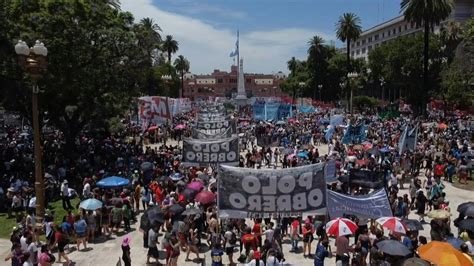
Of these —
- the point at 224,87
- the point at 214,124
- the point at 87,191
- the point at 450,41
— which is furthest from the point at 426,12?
the point at 224,87

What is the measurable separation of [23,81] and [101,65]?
207 inches

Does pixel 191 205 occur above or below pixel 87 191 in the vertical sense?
below

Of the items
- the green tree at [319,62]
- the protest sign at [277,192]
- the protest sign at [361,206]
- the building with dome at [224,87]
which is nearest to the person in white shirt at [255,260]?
the protest sign at [277,192]

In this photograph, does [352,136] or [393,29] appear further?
[393,29]

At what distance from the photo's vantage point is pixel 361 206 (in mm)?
14477

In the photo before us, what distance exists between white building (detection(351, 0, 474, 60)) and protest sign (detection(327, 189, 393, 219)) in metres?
75.6

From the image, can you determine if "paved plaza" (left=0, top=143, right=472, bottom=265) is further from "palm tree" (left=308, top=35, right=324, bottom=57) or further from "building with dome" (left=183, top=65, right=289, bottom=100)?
"building with dome" (left=183, top=65, right=289, bottom=100)

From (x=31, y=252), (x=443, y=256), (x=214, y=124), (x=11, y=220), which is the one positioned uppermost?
(x=214, y=124)

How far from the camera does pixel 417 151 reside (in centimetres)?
2978

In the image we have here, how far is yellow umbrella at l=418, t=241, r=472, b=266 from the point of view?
10062 millimetres

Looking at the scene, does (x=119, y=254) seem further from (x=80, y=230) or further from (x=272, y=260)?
(x=272, y=260)

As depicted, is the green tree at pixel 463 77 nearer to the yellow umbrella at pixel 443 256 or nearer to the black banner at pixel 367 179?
the black banner at pixel 367 179

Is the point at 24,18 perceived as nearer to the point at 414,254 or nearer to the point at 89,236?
the point at 89,236

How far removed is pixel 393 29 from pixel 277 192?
365 ft
